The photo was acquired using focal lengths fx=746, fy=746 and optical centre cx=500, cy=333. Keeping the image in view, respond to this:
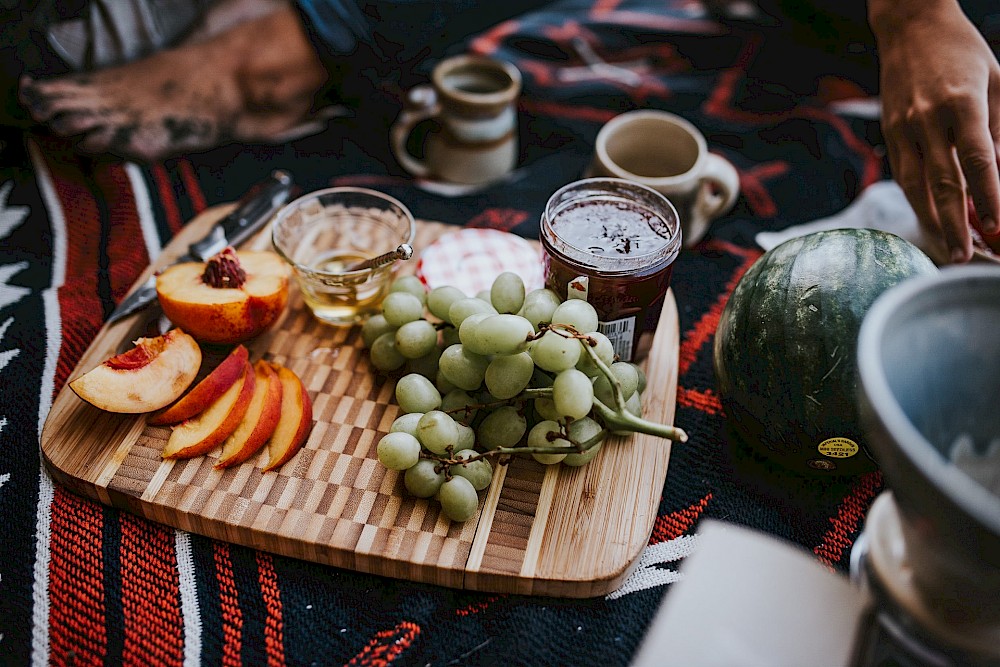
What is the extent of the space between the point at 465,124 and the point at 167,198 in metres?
0.48

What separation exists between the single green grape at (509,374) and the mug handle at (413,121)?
0.63 metres

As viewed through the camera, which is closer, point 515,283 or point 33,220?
point 515,283

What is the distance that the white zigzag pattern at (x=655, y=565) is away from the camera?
29.3 inches

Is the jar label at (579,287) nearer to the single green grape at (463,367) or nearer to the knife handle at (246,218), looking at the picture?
the single green grape at (463,367)

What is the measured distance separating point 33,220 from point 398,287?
637 millimetres

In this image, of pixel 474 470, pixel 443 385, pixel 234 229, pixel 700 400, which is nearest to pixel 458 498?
pixel 474 470

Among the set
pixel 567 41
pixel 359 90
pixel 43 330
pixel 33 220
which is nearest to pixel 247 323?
pixel 43 330

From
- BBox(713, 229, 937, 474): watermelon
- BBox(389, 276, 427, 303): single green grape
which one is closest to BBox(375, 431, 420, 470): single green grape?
BBox(389, 276, 427, 303): single green grape

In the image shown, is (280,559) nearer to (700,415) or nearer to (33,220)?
(700,415)

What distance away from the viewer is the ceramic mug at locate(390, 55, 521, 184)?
1.20 m

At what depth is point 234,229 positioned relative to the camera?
40.2 inches

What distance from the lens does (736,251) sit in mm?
1136

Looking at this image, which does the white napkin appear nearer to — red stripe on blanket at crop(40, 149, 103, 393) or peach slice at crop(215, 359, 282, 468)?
peach slice at crop(215, 359, 282, 468)

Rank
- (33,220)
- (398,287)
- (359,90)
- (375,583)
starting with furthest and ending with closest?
(359,90) < (33,220) < (398,287) < (375,583)
